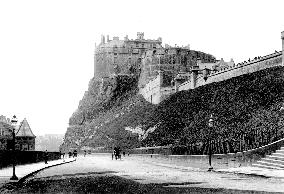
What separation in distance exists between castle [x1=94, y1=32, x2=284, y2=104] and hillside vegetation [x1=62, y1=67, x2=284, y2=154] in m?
1.97

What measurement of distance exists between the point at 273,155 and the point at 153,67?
111 metres

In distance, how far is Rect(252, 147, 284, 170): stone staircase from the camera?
2350cm

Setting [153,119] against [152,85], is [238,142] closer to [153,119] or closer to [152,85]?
[153,119]

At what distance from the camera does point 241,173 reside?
22.0m

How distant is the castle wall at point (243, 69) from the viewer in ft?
225

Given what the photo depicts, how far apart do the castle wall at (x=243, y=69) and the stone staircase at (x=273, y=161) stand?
143 feet

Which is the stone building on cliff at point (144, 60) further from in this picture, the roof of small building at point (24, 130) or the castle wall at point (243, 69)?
the roof of small building at point (24, 130)

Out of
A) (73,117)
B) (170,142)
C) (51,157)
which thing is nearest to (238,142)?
(51,157)

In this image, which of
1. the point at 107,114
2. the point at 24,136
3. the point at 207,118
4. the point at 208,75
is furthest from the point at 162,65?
the point at 24,136

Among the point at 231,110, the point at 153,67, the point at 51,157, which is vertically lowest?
the point at 51,157

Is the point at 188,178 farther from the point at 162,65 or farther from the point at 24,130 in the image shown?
the point at 162,65

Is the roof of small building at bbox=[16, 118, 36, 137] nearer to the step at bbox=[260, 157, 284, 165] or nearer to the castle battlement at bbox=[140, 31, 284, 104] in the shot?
the castle battlement at bbox=[140, 31, 284, 104]

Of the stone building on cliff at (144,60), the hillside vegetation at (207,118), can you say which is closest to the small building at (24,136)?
the hillside vegetation at (207,118)

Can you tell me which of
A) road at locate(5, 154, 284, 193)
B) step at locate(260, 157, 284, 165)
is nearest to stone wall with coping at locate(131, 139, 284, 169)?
step at locate(260, 157, 284, 165)
